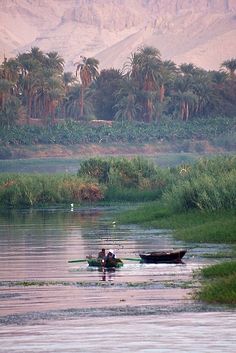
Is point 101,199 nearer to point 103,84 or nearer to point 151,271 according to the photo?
point 151,271

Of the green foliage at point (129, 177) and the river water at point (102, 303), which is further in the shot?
the green foliage at point (129, 177)

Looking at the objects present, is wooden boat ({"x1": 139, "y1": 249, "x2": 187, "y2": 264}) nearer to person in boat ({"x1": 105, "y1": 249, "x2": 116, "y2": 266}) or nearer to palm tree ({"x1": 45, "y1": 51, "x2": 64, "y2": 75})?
person in boat ({"x1": 105, "y1": 249, "x2": 116, "y2": 266})

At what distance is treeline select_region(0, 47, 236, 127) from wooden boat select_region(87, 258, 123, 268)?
96957 millimetres

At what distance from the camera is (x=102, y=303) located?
1214 inches

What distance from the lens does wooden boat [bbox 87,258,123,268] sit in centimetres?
3909

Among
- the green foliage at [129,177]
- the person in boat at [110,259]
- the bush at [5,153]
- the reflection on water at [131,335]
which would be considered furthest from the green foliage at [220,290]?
the bush at [5,153]

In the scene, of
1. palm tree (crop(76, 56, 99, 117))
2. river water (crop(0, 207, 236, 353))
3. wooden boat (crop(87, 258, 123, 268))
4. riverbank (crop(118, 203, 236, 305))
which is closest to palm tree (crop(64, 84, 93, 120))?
palm tree (crop(76, 56, 99, 117))

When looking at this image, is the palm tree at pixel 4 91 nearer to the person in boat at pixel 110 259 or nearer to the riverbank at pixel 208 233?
the riverbank at pixel 208 233

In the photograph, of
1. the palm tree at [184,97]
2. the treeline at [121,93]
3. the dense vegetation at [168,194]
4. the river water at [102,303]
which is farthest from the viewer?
the palm tree at [184,97]

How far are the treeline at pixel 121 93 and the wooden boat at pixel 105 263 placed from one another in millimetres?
96957

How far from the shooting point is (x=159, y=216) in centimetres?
6003

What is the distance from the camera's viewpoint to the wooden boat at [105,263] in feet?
128

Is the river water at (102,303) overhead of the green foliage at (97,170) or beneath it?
overhead

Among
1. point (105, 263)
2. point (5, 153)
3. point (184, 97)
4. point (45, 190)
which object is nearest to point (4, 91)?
point (5, 153)
